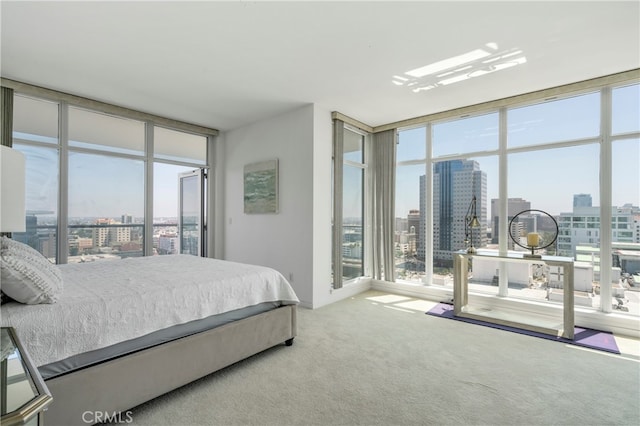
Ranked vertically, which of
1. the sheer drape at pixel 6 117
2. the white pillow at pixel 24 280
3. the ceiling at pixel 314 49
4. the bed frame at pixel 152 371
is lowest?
the bed frame at pixel 152 371

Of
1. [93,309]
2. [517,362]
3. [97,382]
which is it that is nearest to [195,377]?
[97,382]

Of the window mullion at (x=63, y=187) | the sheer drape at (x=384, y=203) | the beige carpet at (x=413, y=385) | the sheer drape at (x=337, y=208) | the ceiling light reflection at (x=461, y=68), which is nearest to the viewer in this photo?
the beige carpet at (x=413, y=385)

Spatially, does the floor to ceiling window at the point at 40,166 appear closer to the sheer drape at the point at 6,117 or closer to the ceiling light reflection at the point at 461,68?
the sheer drape at the point at 6,117

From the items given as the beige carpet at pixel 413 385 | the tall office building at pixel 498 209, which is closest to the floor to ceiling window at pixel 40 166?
the beige carpet at pixel 413 385

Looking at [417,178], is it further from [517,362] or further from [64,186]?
[64,186]

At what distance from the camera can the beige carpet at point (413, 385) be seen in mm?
1814

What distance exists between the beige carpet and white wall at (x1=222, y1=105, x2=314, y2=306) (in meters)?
1.22

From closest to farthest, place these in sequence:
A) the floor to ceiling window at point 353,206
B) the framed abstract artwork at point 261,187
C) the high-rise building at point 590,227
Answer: the high-rise building at point 590,227 → the framed abstract artwork at point 261,187 → the floor to ceiling window at point 353,206

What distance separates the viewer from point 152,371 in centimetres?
186

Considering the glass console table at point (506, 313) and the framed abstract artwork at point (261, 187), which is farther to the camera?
the framed abstract artwork at point (261, 187)

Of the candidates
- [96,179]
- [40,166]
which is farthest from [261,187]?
[40,166]

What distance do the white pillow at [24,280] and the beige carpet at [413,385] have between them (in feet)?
2.93

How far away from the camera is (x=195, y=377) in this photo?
2082mm

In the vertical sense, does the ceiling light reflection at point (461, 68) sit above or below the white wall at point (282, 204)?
above
